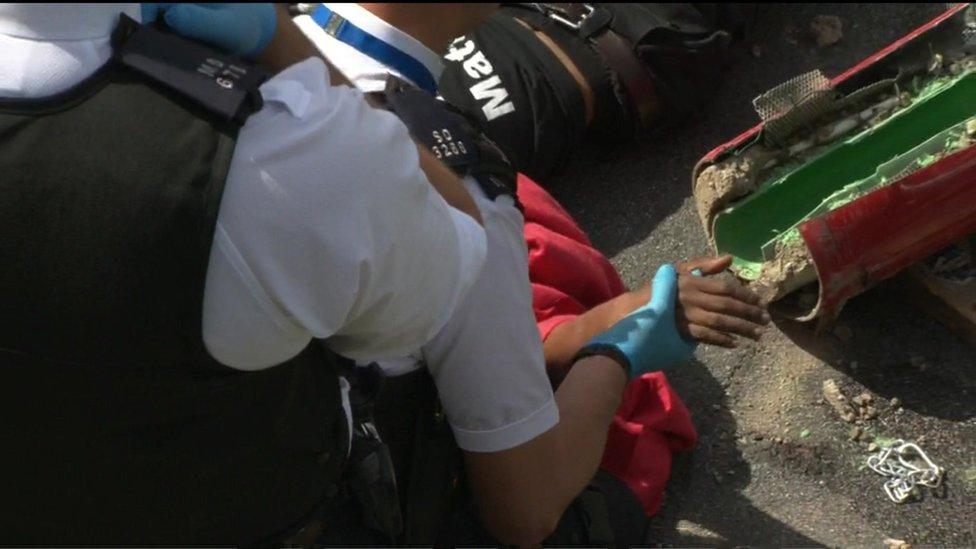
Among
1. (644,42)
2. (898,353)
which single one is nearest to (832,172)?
(898,353)

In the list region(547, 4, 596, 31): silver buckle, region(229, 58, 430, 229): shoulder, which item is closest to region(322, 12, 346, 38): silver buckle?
region(229, 58, 430, 229): shoulder

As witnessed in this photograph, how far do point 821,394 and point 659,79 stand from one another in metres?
0.70

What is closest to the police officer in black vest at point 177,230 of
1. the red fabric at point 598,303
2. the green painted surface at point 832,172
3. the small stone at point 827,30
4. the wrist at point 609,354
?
the wrist at point 609,354

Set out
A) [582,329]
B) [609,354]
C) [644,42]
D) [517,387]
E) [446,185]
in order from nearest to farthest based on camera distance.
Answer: [446,185] < [517,387] < [609,354] < [582,329] < [644,42]

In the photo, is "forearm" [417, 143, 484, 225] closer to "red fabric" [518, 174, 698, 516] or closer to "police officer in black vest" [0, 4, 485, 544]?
"police officer in black vest" [0, 4, 485, 544]

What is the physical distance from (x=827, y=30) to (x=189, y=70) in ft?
6.22

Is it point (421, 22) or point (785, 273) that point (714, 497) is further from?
point (421, 22)

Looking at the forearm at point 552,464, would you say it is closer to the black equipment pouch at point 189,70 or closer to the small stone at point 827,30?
the black equipment pouch at point 189,70

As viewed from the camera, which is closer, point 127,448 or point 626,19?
point 127,448

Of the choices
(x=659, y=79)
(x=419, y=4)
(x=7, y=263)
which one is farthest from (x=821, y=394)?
(x=7, y=263)

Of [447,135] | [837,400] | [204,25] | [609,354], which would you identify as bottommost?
[837,400]

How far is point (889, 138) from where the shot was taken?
77.0 inches

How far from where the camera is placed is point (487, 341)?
1.34 metres

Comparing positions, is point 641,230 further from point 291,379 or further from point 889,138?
point 291,379
